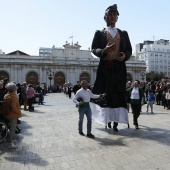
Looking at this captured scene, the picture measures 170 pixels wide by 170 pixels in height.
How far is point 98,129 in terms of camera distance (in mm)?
8461

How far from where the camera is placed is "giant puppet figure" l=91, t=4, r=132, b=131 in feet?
25.5

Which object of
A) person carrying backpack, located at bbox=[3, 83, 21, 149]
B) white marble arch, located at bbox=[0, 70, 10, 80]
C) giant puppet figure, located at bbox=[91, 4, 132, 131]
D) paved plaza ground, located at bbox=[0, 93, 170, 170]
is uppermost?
white marble arch, located at bbox=[0, 70, 10, 80]

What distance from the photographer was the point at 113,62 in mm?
7805

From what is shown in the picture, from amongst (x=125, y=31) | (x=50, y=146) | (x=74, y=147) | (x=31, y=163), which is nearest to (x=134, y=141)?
(x=74, y=147)

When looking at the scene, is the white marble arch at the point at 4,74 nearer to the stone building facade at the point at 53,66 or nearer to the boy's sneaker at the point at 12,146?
the stone building facade at the point at 53,66

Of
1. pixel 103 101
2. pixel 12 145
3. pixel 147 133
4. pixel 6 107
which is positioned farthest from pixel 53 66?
pixel 12 145

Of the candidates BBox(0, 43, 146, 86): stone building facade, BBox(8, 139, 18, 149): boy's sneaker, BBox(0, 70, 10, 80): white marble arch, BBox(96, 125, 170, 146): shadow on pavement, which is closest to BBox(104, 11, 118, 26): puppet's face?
BBox(96, 125, 170, 146): shadow on pavement

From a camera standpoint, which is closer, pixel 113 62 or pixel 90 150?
pixel 90 150

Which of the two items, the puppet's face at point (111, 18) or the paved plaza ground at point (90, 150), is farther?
the puppet's face at point (111, 18)

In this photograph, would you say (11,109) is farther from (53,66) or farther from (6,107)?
(53,66)

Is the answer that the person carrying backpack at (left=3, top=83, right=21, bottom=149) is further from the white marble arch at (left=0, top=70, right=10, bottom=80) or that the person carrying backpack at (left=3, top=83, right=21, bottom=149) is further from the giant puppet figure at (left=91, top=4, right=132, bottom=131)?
the white marble arch at (left=0, top=70, right=10, bottom=80)

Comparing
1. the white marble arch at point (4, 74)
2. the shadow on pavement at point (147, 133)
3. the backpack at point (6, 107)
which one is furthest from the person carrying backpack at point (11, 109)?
the white marble arch at point (4, 74)

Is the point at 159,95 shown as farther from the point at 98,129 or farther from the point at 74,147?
the point at 74,147

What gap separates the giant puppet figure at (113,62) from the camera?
7.79 meters
